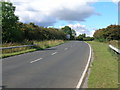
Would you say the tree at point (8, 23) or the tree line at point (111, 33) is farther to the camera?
the tree line at point (111, 33)

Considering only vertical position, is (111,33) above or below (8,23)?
below

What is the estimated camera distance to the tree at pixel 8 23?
36219mm

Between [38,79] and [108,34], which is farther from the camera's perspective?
[108,34]

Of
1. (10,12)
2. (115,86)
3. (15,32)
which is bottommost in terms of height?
(115,86)

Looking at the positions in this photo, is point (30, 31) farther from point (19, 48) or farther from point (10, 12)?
point (19, 48)

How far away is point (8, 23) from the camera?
36.8 metres

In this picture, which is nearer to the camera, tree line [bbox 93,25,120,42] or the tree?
the tree

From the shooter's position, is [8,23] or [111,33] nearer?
[8,23]

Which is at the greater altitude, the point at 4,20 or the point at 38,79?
the point at 4,20

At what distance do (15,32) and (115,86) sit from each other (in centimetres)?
3106

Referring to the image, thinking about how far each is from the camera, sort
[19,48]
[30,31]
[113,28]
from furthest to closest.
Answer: [113,28], [30,31], [19,48]

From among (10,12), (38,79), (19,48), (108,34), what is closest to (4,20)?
(10,12)

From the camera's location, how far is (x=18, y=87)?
7934 mm

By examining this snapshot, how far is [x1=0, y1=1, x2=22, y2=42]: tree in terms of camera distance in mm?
36219
